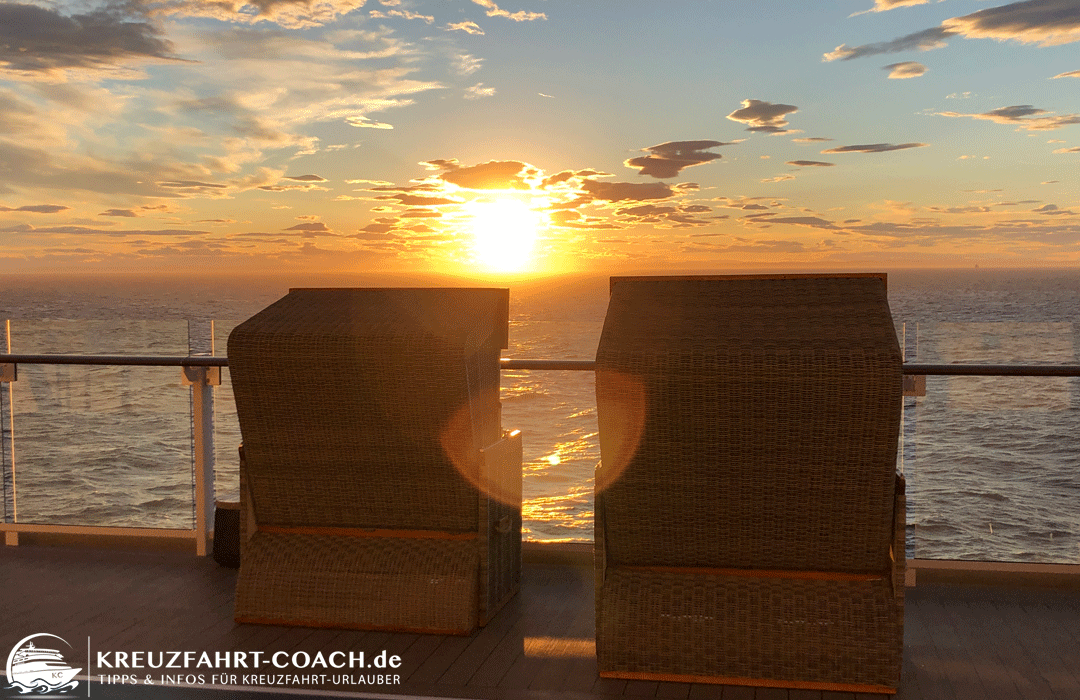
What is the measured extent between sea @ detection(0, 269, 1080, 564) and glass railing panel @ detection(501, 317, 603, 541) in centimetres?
2

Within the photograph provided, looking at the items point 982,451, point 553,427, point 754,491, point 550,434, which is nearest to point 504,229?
point 553,427

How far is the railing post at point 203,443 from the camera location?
4.33m

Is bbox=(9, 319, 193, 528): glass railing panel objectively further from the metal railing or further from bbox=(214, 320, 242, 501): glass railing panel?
bbox=(214, 320, 242, 501): glass railing panel

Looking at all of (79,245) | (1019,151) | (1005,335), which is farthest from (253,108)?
(1019,151)

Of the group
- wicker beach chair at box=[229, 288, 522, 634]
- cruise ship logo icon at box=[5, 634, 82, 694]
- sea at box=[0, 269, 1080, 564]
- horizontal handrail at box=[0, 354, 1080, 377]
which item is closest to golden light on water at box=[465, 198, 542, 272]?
sea at box=[0, 269, 1080, 564]

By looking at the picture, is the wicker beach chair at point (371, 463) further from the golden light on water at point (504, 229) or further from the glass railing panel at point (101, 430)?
the golden light on water at point (504, 229)

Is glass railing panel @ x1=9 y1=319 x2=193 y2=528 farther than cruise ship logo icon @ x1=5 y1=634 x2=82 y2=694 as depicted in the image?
Yes

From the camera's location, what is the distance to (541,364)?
401 cm

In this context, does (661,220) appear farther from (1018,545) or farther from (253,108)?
(1018,545)

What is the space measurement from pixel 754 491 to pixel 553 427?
3550 mm

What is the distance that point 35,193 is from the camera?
31.1 metres

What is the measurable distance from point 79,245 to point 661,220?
58.9ft

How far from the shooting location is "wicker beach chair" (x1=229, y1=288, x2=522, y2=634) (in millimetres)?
3146

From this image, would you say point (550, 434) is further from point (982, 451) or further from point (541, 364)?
point (982, 451)
